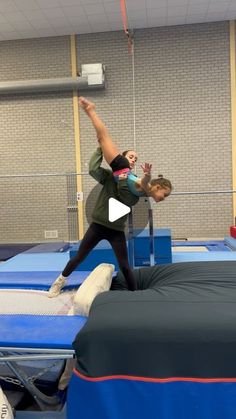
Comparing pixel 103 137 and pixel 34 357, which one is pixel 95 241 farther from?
pixel 34 357

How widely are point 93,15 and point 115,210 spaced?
5.59m

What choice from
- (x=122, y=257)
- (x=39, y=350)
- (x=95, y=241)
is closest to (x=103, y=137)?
(x=95, y=241)

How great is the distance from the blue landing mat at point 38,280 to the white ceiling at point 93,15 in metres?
5.12

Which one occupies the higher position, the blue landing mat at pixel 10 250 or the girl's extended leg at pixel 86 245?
the girl's extended leg at pixel 86 245

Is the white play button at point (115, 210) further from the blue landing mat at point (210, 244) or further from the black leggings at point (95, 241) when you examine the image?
the blue landing mat at point (210, 244)

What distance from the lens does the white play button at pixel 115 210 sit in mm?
2668

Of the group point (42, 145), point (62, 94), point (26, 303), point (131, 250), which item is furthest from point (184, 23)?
point (26, 303)

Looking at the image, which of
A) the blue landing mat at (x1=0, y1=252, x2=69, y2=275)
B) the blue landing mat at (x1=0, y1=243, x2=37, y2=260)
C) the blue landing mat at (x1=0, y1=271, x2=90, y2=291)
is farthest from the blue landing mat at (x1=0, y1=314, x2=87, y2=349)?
the blue landing mat at (x1=0, y1=243, x2=37, y2=260)

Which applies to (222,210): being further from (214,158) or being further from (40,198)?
(40,198)

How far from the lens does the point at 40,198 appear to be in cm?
793

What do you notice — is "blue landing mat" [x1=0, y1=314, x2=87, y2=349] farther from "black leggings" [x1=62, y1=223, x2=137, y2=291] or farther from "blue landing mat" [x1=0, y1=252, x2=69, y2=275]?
"blue landing mat" [x1=0, y1=252, x2=69, y2=275]

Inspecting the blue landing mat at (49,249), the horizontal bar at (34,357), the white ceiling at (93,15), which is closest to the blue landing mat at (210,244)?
the blue landing mat at (49,249)

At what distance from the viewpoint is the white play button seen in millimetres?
2668

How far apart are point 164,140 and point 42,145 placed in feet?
8.86
